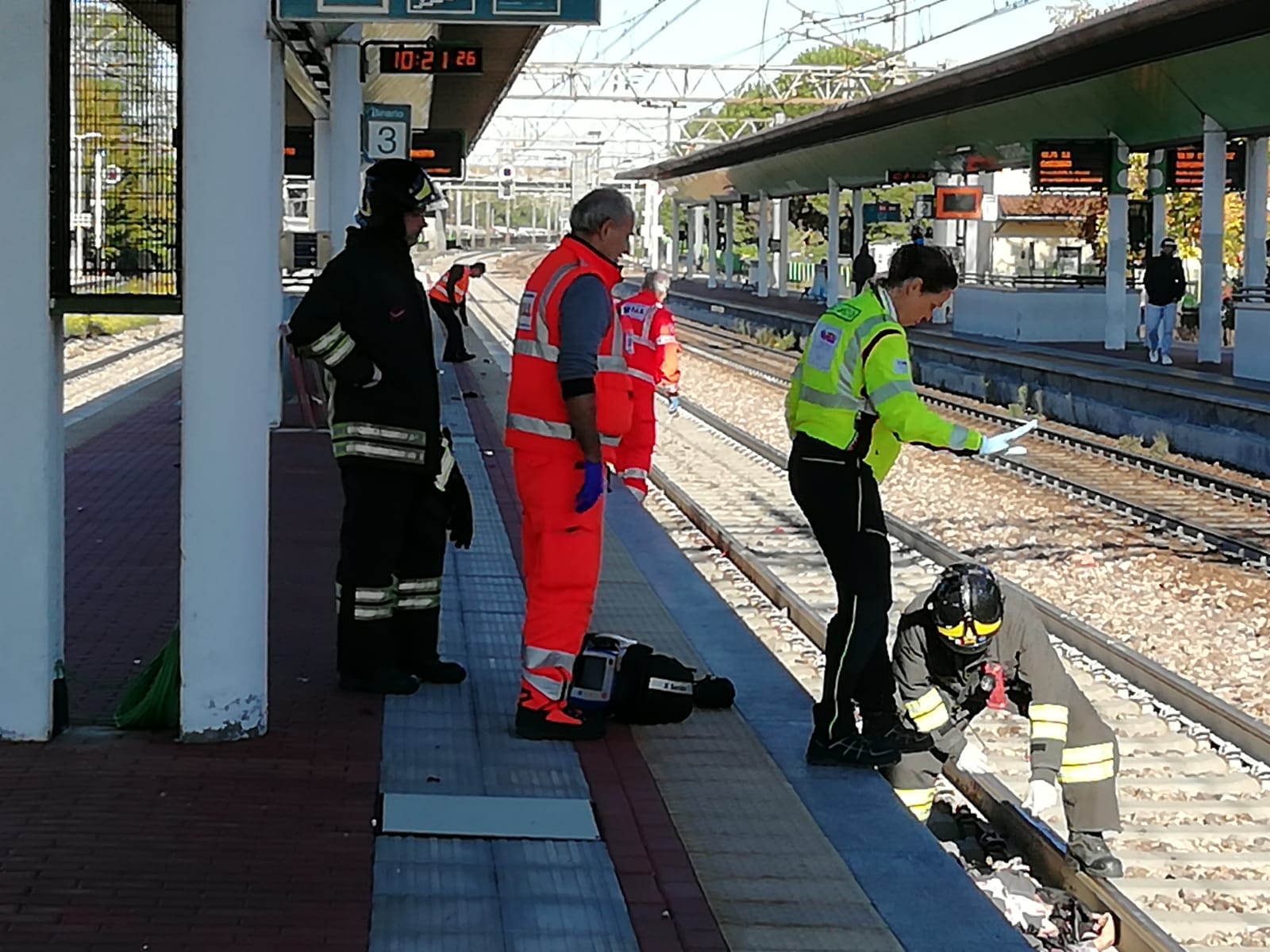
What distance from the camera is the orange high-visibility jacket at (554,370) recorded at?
6773 millimetres

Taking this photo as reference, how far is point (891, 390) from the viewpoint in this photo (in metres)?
6.81

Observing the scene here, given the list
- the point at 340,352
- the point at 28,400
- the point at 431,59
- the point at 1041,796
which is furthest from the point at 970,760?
the point at 431,59

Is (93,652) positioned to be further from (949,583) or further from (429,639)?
(949,583)

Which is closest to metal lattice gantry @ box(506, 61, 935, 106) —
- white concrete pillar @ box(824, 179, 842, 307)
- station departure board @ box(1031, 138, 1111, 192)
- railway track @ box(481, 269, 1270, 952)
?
white concrete pillar @ box(824, 179, 842, 307)

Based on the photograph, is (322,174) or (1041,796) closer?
(1041,796)

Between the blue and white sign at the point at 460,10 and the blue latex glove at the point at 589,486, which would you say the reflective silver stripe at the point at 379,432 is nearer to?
the blue latex glove at the point at 589,486

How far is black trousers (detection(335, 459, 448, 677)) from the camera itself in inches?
294

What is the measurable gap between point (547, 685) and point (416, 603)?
93 cm

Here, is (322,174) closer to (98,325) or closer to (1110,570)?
(1110,570)

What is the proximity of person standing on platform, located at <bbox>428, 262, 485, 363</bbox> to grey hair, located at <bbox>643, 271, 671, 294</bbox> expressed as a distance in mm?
8775

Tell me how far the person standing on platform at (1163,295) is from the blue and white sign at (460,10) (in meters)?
22.5

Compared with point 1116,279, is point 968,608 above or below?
below

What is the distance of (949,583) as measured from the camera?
7.11 m

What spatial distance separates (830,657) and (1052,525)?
31.6 ft
